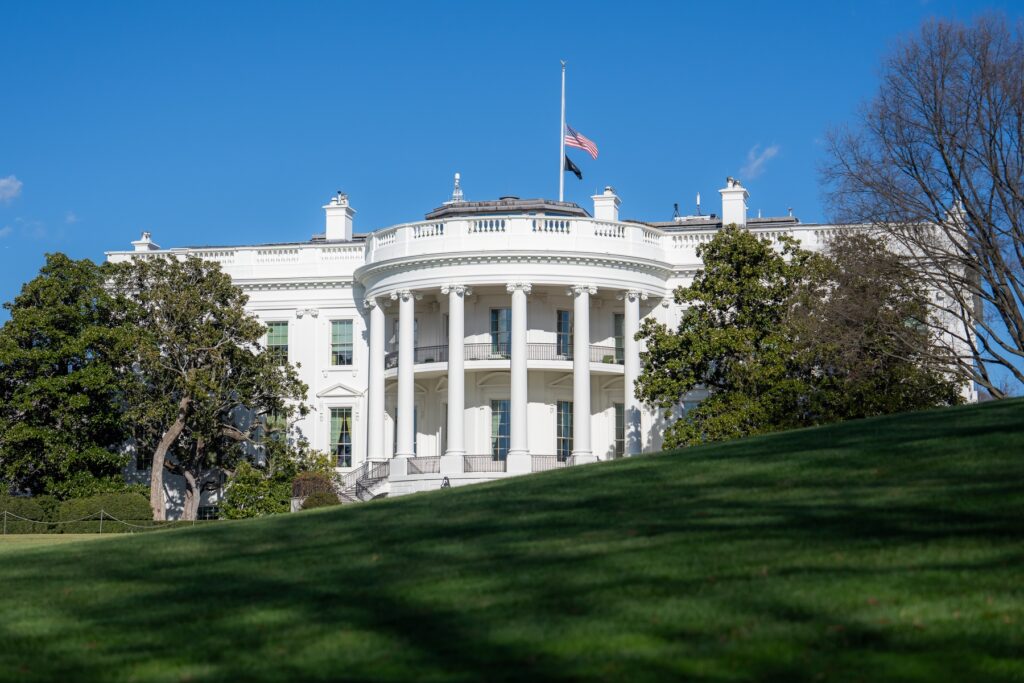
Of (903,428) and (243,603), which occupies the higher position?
(903,428)

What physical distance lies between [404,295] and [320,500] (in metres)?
9.78

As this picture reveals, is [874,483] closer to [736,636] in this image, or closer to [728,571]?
[728,571]

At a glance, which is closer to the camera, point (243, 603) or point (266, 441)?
point (243, 603)

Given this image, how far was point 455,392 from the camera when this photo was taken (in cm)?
5350

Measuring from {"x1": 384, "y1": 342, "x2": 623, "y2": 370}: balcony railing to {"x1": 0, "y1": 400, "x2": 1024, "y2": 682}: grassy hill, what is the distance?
34.5 meters

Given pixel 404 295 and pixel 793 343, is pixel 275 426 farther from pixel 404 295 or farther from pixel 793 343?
pixel 793 343

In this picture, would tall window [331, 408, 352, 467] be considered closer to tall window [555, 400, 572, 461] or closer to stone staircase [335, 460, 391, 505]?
stone staircase [335, 460, 391, 505]

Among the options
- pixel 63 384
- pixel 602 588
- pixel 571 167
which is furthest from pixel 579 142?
pixel 602 588

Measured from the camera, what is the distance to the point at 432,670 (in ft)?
37.8

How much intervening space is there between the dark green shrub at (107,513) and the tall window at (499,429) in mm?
13213

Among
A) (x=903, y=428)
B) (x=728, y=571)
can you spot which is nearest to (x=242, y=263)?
(x=903, y=428)

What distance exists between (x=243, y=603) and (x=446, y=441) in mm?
42434

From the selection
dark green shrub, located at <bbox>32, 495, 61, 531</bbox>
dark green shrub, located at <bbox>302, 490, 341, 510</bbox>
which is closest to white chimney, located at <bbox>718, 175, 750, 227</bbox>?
dark green shrub, located at <bbox>302, 490, 341, 510</bbox>

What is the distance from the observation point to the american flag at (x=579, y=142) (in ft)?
197
